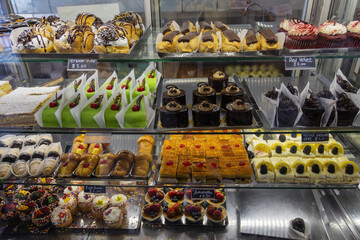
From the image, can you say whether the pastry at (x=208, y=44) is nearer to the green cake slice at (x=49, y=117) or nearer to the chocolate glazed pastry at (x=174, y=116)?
the chocolate glazed pastry at (x=174, y=116)

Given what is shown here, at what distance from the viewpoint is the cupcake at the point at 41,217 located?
272 centimetres

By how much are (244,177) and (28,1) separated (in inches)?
112

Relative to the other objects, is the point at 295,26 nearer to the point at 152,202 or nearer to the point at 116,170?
the point at 116,170

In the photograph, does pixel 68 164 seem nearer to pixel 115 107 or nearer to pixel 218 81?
pixel 115 107

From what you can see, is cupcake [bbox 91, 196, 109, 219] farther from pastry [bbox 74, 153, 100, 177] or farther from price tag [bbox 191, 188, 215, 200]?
price tag [bbox 191, 188, 215, 200]

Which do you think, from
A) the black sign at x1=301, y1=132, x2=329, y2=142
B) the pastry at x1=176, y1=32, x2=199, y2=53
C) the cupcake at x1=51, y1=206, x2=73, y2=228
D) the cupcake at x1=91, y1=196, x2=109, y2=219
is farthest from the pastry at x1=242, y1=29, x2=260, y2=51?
the cupcake at x1=51, y1=206, x2=73, y2=228

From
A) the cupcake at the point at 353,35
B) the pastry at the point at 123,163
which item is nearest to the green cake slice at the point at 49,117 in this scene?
the pastry at the point at 123,163

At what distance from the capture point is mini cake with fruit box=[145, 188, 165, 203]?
288 centimetres

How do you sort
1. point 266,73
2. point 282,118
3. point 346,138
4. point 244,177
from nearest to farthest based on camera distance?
point 282,118 → point 244,177 → point 346,138 → point 266,73

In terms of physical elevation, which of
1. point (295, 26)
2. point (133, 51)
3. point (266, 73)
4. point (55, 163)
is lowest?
point (55, 163)

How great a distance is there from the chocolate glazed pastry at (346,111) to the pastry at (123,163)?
1621mm

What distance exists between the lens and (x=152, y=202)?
2.87m

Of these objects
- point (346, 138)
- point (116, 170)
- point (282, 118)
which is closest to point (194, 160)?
point (116, 170)

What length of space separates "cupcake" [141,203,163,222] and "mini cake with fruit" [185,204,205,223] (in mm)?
274
